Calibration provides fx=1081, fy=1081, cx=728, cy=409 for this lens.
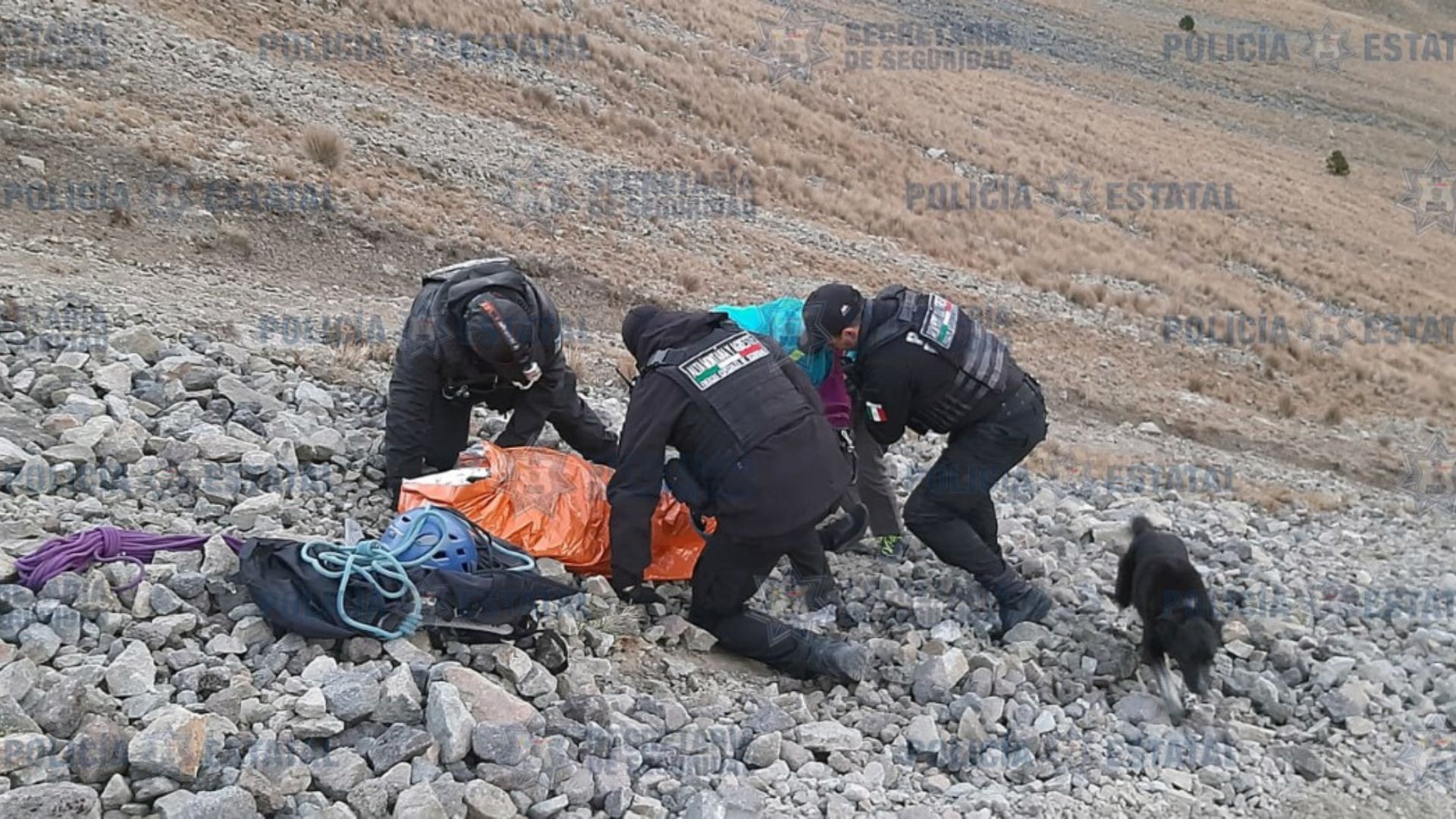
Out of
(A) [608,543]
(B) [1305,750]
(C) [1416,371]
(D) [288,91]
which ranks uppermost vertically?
(D) [288,91]

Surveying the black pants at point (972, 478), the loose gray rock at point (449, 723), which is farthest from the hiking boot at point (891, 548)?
the loose gray rock at point (449, 723)

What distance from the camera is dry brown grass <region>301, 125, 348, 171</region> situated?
37.9 feet

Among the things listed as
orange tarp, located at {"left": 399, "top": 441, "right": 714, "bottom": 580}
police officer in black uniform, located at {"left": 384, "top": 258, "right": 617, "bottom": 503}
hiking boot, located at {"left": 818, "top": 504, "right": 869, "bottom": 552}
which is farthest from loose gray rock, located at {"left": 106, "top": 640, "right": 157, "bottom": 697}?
hiking boot, located at {"left": 818, "top": 504, "right": 869, "bottom": 552}

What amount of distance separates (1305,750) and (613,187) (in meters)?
11.3

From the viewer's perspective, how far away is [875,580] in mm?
5590

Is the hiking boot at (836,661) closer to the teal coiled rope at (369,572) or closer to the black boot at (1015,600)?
the black boot at (1015,600)

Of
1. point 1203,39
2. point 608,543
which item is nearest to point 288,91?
point 608,543

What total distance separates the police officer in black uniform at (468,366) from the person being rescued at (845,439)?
894 millimetres

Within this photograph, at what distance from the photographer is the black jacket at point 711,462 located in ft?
13.8

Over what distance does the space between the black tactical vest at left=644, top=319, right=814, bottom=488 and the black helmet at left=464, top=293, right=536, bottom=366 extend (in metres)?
0.70

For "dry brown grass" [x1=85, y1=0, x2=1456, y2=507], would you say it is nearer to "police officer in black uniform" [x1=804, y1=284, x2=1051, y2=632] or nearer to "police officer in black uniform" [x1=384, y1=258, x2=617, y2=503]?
"police officer in black uniform" [x1=384, y1=258, x2=617, y2=503]

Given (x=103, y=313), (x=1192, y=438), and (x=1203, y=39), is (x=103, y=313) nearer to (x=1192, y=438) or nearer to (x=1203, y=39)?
(x=1192, y=438)

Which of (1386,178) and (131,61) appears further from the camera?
(1386,178)

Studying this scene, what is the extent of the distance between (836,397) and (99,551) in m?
3.22
